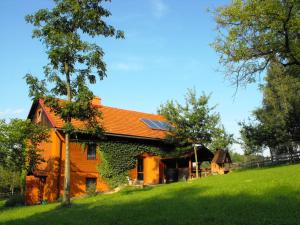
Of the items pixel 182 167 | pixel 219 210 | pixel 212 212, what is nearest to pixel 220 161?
pixel 182 167

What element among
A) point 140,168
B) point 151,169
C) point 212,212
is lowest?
point 212,212

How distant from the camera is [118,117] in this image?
36312 millimetres

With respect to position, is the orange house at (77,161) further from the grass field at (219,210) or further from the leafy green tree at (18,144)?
the grass field at (219,210)

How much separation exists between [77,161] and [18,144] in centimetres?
595

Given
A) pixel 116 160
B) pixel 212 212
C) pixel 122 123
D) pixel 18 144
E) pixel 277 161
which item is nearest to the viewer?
pixel 212 212

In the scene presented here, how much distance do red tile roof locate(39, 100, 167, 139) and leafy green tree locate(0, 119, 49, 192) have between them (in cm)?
306

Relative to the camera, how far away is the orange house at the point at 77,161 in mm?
29328

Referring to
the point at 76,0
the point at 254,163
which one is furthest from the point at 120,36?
the point at 254,163

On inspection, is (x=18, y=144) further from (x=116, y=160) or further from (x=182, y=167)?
(x=182, y=167)

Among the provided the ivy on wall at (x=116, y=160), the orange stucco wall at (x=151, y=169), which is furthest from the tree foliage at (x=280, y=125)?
the ivy on wall at (x=116, y=160)

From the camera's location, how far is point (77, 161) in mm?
30062

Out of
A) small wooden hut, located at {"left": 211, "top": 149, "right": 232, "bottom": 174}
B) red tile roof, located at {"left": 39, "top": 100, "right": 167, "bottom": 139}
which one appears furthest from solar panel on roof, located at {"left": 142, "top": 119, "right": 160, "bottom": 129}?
small wooden hut, located at {"left": 211, "top": 149, "right": 232, "bottom": 174}

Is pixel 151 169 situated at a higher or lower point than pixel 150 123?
lower

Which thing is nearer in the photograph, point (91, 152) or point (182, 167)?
point (91, 152)
